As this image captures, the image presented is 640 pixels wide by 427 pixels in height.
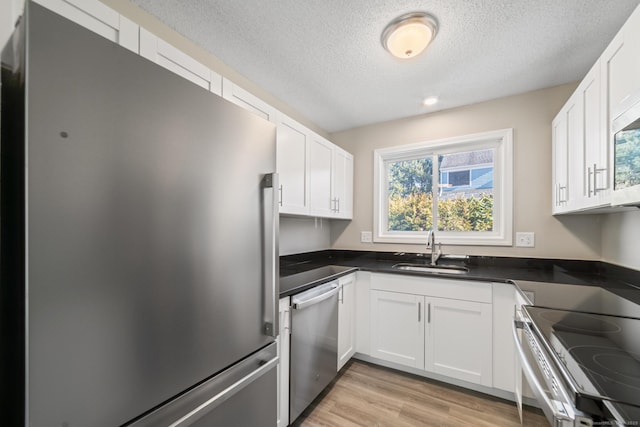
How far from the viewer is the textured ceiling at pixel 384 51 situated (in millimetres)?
1351

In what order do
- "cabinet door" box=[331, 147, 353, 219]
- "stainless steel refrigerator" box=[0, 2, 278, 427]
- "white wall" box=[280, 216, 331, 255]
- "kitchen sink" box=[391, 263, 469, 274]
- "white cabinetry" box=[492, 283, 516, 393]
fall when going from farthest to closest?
"cabinet door" box=[331, 147, 353, 219] → "white wall" box=[280, 216, 331, 255] → "kitchen sink" box=[391, 263, 469, 274] → "white cabinetry" box=[492, 283, 516, 393] → "stainless steel refrigerator" box=[0, 2, 278, 427]

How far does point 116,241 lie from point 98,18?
0.94 metres

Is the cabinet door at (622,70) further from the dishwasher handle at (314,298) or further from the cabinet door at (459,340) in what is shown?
the dishwasher handle at (314,298)

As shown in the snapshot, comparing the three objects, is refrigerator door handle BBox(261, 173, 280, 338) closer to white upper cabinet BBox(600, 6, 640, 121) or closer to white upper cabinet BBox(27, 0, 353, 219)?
white upper cabinet BBox(27, 0, 353, 219)

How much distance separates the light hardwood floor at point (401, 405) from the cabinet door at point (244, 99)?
196 centimetres

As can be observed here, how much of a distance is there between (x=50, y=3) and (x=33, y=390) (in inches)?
46.0

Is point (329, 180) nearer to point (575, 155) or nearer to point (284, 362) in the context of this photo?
point (284, 362)

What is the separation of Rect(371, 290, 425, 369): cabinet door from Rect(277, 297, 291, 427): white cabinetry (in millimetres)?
990

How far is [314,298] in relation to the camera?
1.65m

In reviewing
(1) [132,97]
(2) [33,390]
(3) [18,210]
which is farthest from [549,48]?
(2) [33,390]

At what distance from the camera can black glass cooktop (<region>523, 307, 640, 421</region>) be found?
0.57 m

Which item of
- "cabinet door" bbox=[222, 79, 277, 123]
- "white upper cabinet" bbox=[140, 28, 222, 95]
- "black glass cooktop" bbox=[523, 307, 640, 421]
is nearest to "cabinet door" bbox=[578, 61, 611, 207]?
"black glass cooktop" bbox=[523, 307, 640, 421]

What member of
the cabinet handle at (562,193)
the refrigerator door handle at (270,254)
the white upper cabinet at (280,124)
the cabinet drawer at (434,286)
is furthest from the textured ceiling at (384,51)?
the cabinet drawer at (434,286)

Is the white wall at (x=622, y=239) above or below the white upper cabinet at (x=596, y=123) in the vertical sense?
below
